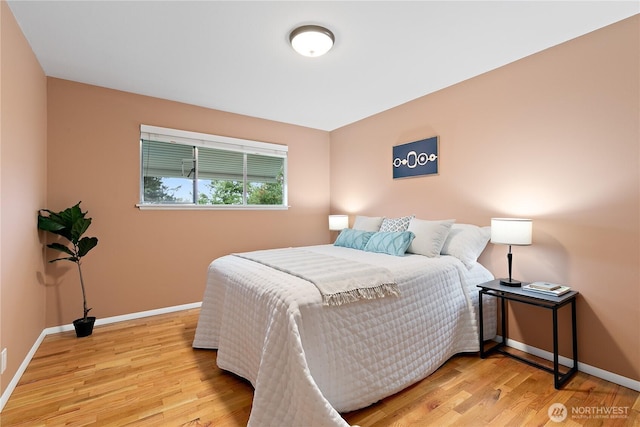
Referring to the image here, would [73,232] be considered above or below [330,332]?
above

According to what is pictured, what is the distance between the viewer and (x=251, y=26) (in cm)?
208

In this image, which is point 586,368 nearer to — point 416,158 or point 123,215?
point 416,158

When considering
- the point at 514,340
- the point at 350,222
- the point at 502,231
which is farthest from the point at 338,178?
the point at 514,340

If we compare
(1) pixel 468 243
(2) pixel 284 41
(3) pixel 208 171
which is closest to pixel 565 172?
(1) pixel 468 243

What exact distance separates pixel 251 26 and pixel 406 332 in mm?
2365

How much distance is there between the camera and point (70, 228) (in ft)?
8.70

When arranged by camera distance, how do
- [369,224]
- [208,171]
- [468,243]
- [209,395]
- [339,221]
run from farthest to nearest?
[339,221]
[208,171]
[369,224]
[468,243]
[209,395]

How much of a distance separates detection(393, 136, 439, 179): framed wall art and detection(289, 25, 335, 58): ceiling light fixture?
5.25ft

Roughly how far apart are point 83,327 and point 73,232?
895 millimetres

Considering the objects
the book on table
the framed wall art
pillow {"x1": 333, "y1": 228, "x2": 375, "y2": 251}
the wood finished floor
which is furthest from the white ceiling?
the wood finished floor

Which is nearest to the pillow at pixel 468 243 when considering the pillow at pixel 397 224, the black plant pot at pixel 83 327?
the pillow at pixel 397 224

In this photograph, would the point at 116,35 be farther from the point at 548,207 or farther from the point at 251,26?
the point at 548,207

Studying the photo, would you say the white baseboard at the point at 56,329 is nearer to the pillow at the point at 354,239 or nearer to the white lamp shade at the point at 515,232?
the pillow at the point at 354,239

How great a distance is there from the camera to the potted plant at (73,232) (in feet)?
8.52
